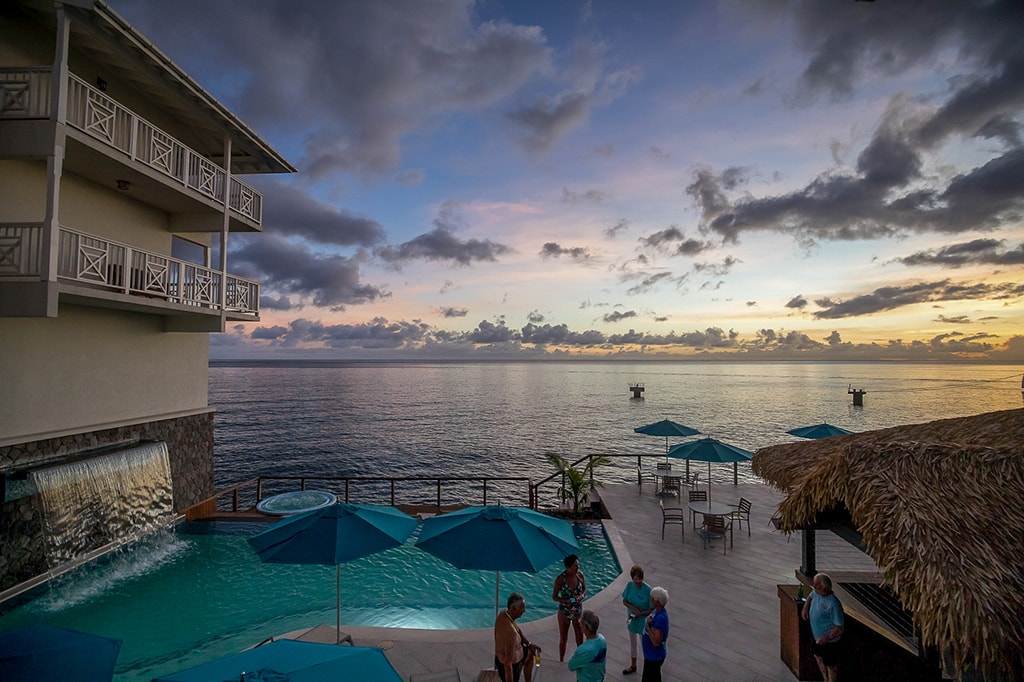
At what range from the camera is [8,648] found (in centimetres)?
411

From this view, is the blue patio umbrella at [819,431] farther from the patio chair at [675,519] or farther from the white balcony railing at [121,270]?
the white balcony railing at [121,270]

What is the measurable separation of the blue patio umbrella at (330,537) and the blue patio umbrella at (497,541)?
594mm

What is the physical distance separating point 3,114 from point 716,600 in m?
16.8

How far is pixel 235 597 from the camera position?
10164 mm

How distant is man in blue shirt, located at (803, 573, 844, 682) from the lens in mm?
5719

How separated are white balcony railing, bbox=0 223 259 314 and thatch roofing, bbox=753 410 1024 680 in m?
13.8

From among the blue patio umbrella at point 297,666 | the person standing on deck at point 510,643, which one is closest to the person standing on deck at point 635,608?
the person standing on deck at point 510,643

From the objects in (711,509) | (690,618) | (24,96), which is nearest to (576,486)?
(711,509)

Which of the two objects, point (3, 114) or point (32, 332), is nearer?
point (3, 114)

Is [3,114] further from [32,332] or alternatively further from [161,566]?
[161,566]

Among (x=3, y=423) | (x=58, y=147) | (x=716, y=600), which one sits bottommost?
(x=716, y=600)

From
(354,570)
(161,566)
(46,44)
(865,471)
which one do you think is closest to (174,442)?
(161,566)

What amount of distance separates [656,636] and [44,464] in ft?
42.8

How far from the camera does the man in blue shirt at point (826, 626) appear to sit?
572 cm
